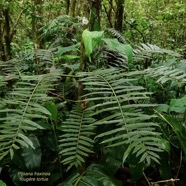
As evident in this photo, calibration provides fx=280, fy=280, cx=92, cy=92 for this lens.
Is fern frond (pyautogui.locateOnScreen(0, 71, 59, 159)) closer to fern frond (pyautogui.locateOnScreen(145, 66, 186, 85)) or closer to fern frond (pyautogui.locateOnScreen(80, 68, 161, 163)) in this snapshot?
fern frond (pyautogui.locateOnScreen(80, 68, 161, 163))

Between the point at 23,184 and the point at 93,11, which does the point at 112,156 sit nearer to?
the point at 23,184

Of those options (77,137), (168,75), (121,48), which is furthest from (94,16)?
(77,137)

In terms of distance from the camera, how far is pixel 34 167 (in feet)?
3.36

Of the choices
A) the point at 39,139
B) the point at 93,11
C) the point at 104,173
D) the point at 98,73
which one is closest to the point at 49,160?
the point at 39,139

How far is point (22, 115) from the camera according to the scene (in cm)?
96

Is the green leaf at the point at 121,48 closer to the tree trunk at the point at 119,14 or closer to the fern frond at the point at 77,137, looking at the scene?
the fern frond at the point at 77,137

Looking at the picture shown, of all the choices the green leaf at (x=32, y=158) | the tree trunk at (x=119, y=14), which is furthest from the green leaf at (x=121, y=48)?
the tree trunk at (x=119, y=14)

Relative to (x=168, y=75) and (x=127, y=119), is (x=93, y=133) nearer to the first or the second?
(x=127, y=119)

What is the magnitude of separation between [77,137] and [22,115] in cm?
22

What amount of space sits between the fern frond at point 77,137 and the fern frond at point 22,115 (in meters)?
0.11

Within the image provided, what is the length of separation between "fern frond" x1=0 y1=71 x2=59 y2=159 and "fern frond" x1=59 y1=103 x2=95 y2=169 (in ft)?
0.36

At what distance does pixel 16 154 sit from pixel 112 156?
0.36 meters

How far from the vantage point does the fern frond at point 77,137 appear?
0.94m

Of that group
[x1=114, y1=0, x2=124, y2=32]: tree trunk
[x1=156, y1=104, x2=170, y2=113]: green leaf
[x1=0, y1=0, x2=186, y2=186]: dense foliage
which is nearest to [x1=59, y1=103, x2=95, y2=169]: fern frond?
[x1=0, y1=0, x2=186, y2=186]: dense foliage
